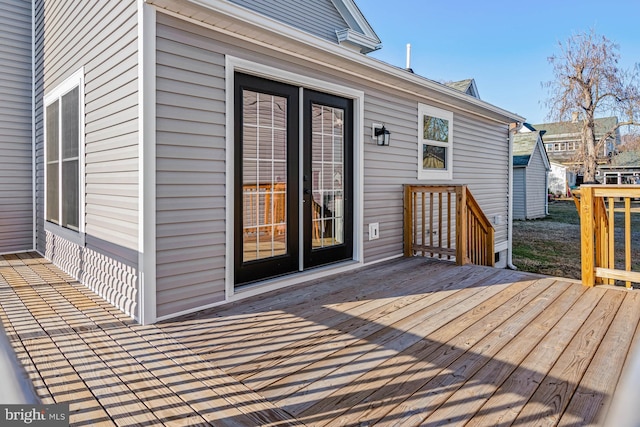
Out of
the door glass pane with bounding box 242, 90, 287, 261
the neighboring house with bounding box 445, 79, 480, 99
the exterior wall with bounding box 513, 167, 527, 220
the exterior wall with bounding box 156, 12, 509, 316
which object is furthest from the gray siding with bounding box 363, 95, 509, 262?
the exterior wall with bounding box 513, 167, 527, 220

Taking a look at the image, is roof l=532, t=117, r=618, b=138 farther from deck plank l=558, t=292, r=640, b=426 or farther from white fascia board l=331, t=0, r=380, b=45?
deck plank l=558, t=292, r=640, b=426

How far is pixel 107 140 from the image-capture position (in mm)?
3623

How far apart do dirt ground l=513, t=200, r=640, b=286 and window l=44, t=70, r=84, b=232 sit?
811 cm

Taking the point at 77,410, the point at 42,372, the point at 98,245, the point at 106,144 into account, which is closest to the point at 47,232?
the point at 98,245

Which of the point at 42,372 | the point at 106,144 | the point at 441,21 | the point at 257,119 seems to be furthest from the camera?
the point at 441,21

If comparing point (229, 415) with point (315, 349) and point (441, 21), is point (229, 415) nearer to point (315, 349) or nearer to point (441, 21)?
point (315, 349)

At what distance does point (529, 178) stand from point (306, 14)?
48.1ft

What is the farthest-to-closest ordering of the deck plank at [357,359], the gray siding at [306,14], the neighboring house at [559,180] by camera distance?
the neighboring house at [559,180]
the gray siding at [306,14]
the deck plank at [357,359]

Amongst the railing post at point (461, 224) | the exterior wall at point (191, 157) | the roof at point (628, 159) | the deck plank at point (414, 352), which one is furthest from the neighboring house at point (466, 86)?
the roof at point (628, 159)

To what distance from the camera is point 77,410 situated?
1.88m

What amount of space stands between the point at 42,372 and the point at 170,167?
1591 millimetres

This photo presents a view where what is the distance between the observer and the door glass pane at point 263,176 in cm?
383

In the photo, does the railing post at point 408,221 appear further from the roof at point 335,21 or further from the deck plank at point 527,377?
the roof at point 335,21

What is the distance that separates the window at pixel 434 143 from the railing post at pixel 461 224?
1.13m
